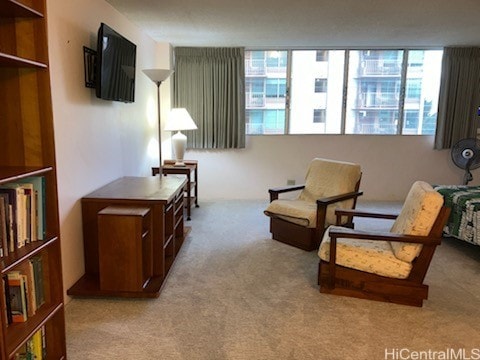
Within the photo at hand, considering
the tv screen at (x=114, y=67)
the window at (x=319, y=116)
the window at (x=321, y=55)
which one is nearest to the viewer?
the tv screen at (x=114, y=67)

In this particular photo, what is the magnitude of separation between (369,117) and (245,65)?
204cm

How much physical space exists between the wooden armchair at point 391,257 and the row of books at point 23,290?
1801 mm

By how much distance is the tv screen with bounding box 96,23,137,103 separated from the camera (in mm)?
2902

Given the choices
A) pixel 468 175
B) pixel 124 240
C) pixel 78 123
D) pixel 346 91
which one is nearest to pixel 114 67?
pixel 78 123

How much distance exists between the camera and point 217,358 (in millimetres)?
2033

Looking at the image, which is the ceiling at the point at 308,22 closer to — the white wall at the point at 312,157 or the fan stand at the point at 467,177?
the white wall at the point at 312,157

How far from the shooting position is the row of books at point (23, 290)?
1694 mm

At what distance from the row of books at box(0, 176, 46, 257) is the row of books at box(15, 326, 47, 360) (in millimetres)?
454

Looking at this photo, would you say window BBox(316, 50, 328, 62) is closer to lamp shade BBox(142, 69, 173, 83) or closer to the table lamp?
the table lamp

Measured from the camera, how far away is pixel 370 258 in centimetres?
261

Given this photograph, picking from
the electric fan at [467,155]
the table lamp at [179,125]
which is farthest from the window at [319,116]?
the table lamp at [179,125]

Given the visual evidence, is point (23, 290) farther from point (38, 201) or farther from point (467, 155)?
point (467, 155)

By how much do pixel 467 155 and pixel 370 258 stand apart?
354 cm

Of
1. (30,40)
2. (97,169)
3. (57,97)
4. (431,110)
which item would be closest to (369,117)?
(431,110)
